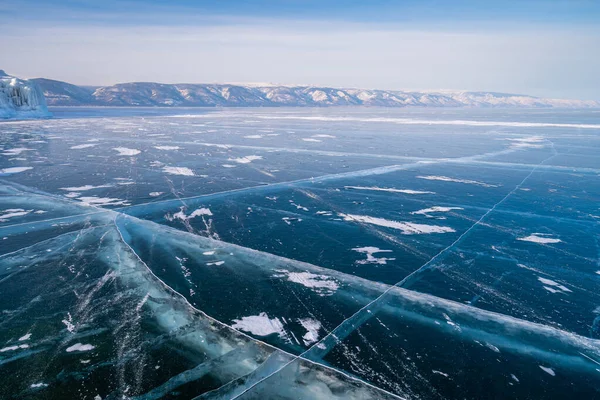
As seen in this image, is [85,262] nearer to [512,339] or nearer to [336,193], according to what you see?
[512,339]

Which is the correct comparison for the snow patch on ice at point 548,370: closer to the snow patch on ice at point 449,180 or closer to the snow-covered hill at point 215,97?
the snow patch on ice at point 449,180

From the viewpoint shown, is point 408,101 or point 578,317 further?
point 408,101

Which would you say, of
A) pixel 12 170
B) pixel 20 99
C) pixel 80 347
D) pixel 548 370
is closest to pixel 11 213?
pixel 80 347

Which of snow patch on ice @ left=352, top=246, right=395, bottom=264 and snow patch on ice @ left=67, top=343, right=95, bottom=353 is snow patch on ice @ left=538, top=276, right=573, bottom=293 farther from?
snow patch on ice @ left=67, top=343, right=95, bottom=353

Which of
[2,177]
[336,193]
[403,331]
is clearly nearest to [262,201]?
[336,193]

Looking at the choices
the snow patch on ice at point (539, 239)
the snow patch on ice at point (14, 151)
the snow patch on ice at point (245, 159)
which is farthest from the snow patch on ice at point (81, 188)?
the snow patch on ice at point (539, 239)
